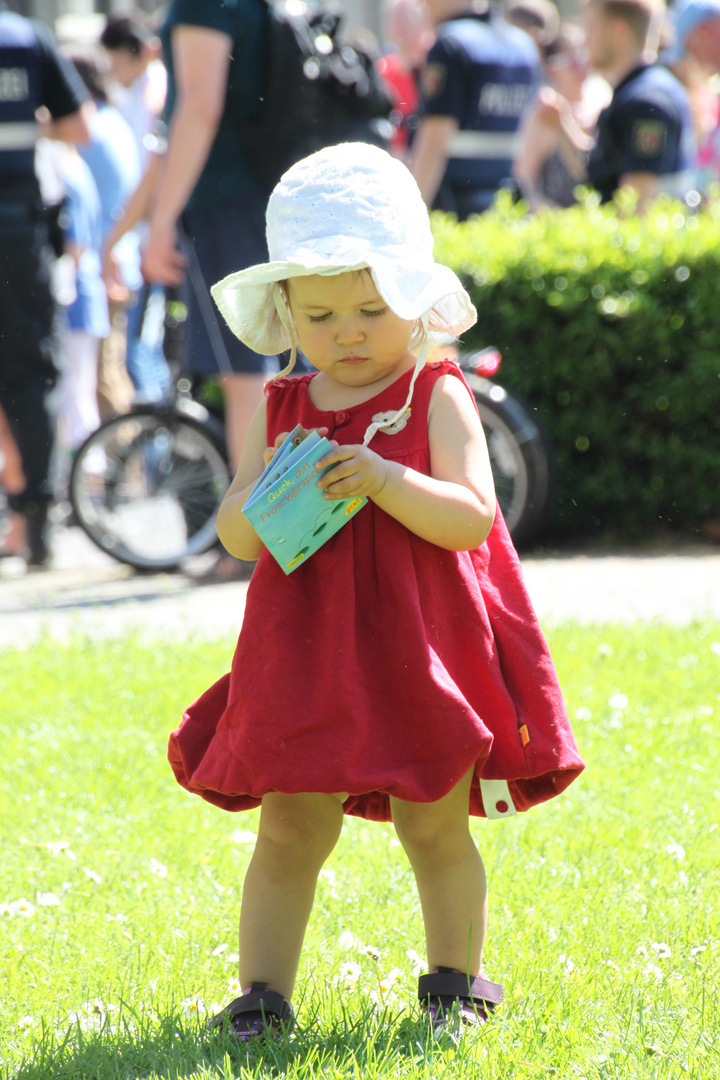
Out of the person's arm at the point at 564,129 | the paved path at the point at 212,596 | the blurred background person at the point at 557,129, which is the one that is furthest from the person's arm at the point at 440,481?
the person's arm at the point at 564,129

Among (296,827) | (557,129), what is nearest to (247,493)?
(296,827)

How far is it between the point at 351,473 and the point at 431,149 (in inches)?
237

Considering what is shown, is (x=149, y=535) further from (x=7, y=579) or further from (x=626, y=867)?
(x=626, y=867)

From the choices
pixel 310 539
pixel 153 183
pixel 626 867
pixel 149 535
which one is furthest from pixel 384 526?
pixel 153 183

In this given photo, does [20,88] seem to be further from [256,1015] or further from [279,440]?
[256,1015]

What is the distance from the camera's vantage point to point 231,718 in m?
2.35

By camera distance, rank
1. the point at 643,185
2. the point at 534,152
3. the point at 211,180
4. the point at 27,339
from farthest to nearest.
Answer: the point at 534,152 → the point at 643,185 → the point at 27,339 → the point at 211,180

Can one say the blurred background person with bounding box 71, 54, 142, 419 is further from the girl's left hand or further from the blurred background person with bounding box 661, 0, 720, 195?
the girl's left hand

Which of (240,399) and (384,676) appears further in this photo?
(240,399)

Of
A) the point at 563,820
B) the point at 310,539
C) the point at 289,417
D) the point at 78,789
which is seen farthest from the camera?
the point at 78,789

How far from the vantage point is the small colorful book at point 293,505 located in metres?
2.22

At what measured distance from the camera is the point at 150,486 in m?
6.57

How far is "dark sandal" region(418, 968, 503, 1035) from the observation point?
2.39 metres

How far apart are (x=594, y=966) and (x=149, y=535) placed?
4332 mm
